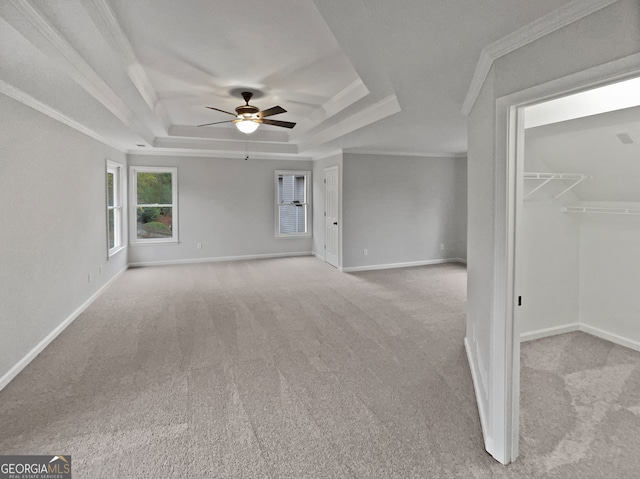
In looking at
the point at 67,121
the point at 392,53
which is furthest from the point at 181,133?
the point at 392,53

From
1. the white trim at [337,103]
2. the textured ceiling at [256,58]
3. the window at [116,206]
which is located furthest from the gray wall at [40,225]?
the white trim at [337,103]

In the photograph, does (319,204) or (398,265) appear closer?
(398,265)

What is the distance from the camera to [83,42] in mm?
2391

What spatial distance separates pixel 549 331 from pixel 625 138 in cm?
191

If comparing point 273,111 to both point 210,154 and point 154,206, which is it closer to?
point 210,154

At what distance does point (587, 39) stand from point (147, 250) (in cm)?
775

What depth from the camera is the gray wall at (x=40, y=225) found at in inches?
115

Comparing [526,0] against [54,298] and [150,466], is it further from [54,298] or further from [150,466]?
[54,298]

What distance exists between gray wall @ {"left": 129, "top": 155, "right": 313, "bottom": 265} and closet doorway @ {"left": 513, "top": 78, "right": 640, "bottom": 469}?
19.0 ft

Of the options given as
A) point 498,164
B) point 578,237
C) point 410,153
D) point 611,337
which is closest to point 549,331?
point 611,337

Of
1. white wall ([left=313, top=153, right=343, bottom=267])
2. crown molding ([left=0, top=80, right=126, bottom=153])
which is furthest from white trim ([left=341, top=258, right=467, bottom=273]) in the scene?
crown molding ([left=0, top=80, right=126, bottom=153])

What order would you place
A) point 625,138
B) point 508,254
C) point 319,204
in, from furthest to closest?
point 319,204 → point 625,138 → point 508,254

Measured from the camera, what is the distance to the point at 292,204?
8.55 meters

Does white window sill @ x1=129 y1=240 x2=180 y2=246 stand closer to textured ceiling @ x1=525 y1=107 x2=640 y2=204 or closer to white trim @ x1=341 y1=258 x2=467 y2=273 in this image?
white trim @ x1=341 y1=258 x2=467 y2=273
